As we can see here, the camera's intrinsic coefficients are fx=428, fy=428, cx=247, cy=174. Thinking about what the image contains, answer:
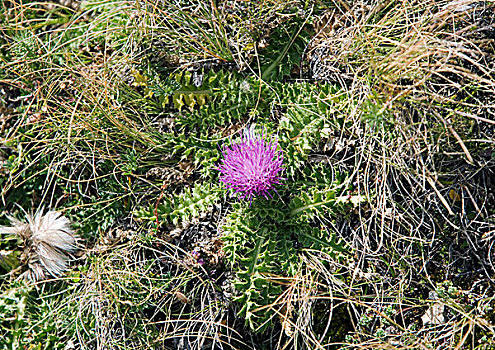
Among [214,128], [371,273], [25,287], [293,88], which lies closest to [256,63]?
[293,88]

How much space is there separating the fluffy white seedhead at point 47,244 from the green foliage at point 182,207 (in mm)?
568

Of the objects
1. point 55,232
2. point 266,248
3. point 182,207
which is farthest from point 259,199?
point 55,232

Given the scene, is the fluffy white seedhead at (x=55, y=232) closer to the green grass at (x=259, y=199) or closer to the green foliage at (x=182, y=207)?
the green grass at (x=259, y=199)

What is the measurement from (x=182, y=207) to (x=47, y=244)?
41.0 inches

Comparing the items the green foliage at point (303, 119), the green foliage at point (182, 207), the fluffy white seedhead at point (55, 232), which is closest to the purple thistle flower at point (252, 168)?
the green foliage at point (303, 119)

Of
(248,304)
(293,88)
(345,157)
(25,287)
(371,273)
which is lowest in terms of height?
(25,287)

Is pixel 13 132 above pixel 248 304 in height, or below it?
above

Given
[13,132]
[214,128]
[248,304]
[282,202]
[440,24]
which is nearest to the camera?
[440,24]

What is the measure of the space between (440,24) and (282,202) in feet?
4.38

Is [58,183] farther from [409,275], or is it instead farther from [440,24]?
[440,24]

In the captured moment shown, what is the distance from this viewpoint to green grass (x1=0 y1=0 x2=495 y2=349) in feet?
7.96

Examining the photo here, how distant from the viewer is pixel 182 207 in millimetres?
2840

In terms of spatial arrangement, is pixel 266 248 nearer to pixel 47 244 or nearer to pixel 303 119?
pixel 303 119

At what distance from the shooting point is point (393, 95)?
2.34 meters
